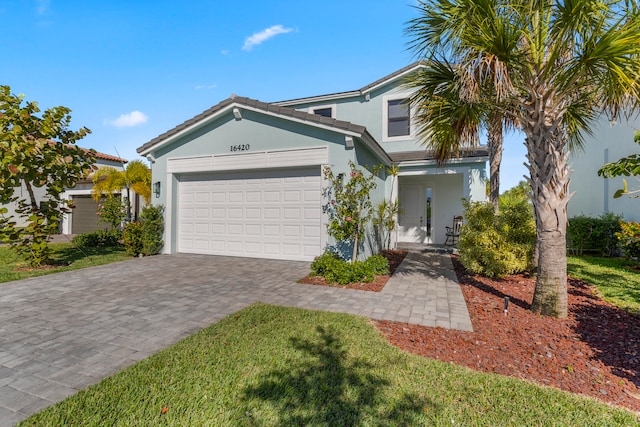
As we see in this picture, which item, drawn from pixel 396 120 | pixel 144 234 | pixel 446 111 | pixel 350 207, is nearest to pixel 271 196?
pixel 350 207

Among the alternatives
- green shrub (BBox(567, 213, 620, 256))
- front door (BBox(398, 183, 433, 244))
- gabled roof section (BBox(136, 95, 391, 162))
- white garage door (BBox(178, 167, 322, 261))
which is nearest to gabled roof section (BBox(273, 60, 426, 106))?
gabled roof section (BBox(136, 95, 391, 162))

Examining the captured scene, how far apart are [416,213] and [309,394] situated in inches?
493

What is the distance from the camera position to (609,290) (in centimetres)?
611

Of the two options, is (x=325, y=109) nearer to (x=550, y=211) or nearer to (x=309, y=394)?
(x=550, y=211)

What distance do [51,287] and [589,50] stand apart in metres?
10.3

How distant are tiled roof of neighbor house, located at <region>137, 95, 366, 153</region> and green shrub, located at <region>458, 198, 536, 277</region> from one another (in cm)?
392

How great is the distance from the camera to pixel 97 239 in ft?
41.1

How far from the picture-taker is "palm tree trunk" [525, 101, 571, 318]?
4543 mm

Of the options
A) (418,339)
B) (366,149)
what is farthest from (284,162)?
(418,339)

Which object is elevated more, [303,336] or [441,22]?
[441,22]

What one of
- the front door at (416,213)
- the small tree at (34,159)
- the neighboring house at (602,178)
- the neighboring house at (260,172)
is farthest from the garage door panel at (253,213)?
the neighboring house at (602,178)

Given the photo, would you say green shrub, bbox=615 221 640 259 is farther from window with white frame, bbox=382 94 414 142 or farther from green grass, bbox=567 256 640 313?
window with white frame, bbox=382 94 414 142

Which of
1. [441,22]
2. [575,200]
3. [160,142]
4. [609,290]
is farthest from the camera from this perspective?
[575,200]

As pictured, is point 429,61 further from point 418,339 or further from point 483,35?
point 418,339
